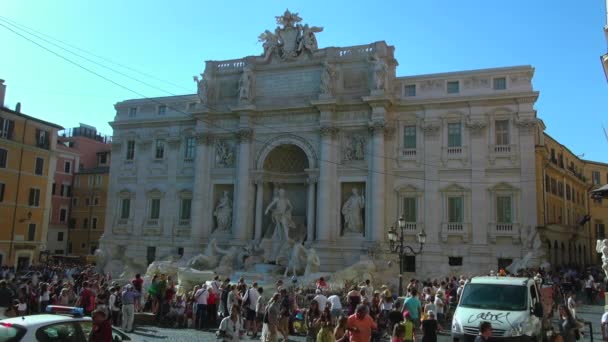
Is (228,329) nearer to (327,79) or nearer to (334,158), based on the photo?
(334,158)

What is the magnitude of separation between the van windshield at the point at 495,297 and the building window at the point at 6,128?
1311 inches

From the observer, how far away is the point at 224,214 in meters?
33.2

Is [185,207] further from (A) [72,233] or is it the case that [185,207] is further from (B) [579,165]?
(B) [579,165]

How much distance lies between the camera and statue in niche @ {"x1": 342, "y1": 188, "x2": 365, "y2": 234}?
2989cm

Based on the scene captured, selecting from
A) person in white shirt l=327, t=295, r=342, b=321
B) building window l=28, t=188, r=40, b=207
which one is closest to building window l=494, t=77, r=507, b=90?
person in white shirt l=327, t=295, r=342, b=321

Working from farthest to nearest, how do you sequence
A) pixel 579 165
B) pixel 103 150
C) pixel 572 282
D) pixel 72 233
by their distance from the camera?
pixel 103 150 < pixel 72 233 < pixel 579 165 < pixel 572 282

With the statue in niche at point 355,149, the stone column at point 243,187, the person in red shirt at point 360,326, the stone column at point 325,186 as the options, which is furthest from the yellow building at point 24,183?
the person in red shirt at point 360,326

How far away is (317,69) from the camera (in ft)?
105

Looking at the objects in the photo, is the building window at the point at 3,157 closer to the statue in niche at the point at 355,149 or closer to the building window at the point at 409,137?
the statue in niche at the point at 355,149

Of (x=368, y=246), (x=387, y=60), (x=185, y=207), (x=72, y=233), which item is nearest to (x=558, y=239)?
(x=368, y=246)

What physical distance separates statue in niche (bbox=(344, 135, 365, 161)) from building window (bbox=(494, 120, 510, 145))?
7.28 metres

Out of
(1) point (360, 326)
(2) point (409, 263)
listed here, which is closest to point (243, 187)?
(2) point (409, 263)

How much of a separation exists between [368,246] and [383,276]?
93.7 inches

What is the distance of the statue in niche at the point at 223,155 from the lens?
33.8 meters
